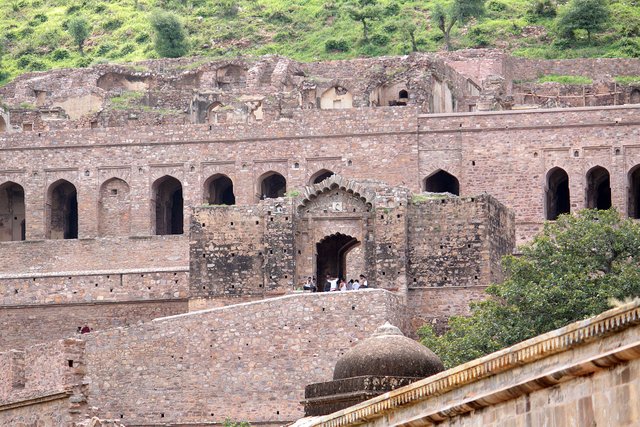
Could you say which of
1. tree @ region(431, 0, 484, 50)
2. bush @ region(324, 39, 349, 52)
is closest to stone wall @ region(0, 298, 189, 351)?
bush @ region(324, 39, 349, 52)

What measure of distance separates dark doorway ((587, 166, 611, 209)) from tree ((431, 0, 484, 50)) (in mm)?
19928

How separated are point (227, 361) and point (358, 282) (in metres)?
4.02

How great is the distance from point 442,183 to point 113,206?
853 centimetres

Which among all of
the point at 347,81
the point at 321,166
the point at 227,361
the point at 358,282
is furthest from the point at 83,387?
the point at 347,81

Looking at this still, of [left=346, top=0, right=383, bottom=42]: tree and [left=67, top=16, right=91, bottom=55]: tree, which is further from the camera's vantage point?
[left=67, top=16, right=91, bottom=55]: tree

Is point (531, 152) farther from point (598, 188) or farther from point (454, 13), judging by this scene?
point (454, 13)

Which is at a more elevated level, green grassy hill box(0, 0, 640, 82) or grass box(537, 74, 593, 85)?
green grassy hill box(0, 0, 640, 82)

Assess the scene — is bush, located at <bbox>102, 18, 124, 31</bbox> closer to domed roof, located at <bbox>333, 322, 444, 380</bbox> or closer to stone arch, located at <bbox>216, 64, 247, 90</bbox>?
stone arch, located at <bbox>216, 64, 247, 90</bbox>

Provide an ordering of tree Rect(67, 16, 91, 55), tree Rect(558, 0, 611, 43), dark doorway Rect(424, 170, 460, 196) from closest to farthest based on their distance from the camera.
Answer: dark doorway Rect(424, 170, 460, 196) → tree Rect(558, 0, 611, 43) → tree Rect(67, 16, 91, 55)

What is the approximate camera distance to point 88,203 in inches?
2126

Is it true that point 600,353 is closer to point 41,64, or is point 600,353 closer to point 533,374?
point 533,374

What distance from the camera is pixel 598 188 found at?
52406 millimetres

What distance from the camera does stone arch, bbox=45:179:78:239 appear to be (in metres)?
A: 54.5

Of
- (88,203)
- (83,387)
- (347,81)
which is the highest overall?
(347,81)
